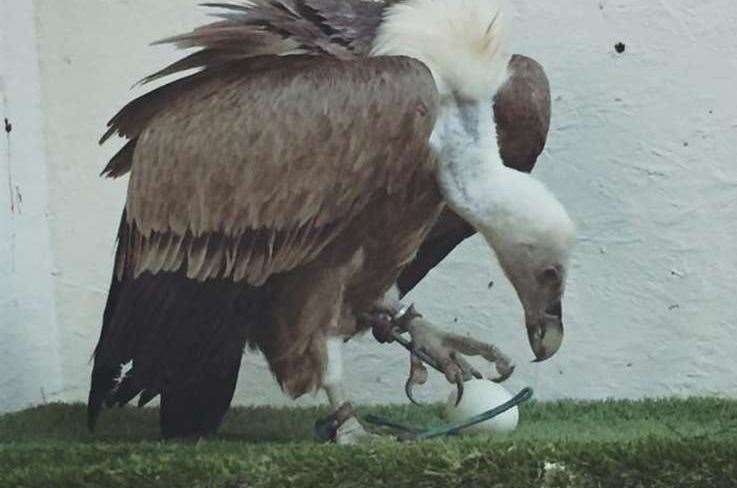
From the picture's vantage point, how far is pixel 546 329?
1355 mm

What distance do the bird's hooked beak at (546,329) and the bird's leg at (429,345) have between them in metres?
0.09

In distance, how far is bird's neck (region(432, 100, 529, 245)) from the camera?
1.30 metres

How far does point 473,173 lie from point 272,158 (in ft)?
0.71

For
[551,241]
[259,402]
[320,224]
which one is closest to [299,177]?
[320,224]

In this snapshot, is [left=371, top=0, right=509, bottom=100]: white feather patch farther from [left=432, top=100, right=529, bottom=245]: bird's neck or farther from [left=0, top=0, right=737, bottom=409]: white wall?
[left=0, top=0, right=737, bottom=409]: white wall

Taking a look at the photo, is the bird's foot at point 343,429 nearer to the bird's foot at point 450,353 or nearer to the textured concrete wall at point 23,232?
the bird's foot at point 450,353

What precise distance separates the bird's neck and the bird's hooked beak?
11 cm

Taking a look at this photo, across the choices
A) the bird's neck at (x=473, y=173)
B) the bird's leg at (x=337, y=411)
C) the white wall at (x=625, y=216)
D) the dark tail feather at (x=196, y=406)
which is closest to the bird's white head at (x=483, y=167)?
the bird's neck at (x=473, y=173)

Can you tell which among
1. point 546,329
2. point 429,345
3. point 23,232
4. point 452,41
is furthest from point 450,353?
point 23,232

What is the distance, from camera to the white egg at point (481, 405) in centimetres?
142

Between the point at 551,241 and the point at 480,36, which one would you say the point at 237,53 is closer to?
the point at 480,36

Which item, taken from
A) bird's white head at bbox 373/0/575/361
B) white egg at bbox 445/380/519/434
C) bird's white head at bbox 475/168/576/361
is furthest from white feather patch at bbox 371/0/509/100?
white egg at bbox 445/380/519/434

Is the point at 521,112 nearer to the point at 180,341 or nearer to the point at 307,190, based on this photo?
the point at 307,190

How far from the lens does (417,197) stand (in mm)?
1319
